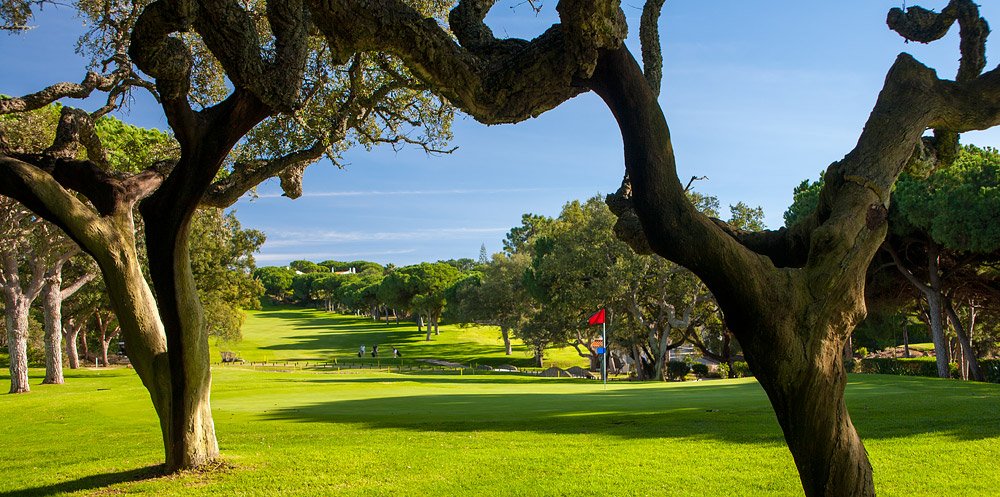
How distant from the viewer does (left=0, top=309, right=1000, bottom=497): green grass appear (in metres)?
7.53

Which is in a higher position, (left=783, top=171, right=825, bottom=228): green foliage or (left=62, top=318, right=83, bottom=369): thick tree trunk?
(left=783, top=171, right=825, bottom=228): green foliage

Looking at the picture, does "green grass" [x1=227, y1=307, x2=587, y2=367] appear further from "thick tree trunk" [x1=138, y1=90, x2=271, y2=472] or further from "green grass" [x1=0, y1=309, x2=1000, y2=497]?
"thick tree trunk" [x1=138, y1=90, x2=271, y2=472]

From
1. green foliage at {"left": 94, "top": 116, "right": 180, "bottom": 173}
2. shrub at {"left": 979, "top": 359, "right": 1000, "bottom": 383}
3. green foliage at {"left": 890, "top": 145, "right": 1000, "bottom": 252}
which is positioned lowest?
shrub at {"left": 979, "top": 359, "right": 1000, "bottom": 383}

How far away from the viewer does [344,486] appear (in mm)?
7676

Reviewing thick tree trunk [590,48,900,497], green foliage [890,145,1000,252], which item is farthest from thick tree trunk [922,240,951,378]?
thick tree trunk [590,48,900,497]

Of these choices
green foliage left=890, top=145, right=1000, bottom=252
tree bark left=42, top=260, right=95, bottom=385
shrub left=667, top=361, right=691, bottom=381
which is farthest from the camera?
shrub left=667, top=361, right=691, bottom=381

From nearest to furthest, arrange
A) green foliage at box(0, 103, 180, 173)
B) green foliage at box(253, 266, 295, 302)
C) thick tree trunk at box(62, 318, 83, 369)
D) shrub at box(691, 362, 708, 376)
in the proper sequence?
green foliage at box(0, 103, 180, 173)
shrub at box(691, 362, 708, 376)
thick tree trunk at box(62, 318, 83, 369)
green foliage at box(253, 266, 295, 302)

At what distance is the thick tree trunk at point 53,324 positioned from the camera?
26.5 meters

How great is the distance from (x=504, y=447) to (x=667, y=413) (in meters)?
5.15

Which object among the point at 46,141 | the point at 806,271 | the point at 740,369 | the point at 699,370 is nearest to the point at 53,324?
the point at 46,141

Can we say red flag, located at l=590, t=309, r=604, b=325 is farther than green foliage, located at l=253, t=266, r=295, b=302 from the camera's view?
No

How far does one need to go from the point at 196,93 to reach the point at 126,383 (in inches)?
881

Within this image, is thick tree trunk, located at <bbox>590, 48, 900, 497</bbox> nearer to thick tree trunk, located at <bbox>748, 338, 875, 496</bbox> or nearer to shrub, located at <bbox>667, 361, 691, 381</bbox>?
thick tree trunk, located at <bbox>748, 338, 875, 496</bbox>

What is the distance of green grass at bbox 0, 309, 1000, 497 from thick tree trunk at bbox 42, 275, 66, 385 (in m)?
8.99
